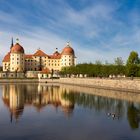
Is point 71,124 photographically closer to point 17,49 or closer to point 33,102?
point 33,102

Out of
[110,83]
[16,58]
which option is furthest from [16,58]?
[110,83]

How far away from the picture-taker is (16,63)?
114 meters

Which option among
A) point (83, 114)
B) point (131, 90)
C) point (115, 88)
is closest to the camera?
point (83, 114)

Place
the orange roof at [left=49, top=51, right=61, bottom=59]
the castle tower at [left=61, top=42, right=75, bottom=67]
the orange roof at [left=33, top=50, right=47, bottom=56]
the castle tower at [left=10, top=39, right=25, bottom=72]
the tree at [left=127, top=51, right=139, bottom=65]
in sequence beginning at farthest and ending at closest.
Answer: the orange roof at [left=49, top=51, right=61, bottom=59] → the orange roof at [left=33, top=50, right=47, bottom=56] → the castle tower at [left=61, top=42, right=75, bottom=67] → the castle tower at [left=10, top=39, right=25, bottom=72] → the tree at [left=127, top=51, right=139, bottom=65]

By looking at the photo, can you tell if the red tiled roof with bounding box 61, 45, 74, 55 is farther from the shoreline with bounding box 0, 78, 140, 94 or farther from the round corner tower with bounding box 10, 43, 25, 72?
the shoreline with bounding box 0, 78, 140, 94

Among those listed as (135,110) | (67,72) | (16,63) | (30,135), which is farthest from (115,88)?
(16,63)

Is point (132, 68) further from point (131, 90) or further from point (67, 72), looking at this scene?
point (67, 72)

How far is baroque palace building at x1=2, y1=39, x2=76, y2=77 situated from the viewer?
376 ft

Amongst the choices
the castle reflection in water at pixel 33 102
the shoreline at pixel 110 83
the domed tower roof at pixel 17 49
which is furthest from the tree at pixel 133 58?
the domed tower roof at pixel 17 49

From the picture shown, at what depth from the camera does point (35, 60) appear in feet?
400

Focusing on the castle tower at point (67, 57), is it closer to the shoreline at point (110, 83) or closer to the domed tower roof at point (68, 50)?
the domed tower roof at point (68, 50)

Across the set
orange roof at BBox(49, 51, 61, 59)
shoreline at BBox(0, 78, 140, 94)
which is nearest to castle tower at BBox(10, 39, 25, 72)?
orange roof at BBox(49, 51, 61, 59)

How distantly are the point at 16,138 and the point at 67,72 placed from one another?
271 ft

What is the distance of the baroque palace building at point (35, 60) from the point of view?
376ft
